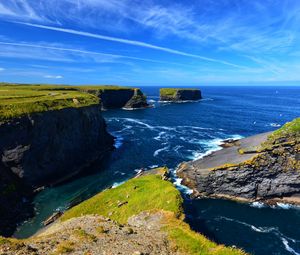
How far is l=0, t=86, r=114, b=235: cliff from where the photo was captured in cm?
6062

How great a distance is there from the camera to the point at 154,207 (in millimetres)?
42312

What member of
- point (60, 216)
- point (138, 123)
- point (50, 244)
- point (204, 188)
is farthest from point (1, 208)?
point (138, 123)

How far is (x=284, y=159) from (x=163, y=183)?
2770 centimetres

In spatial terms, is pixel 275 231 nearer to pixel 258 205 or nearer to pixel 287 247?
pixel 287 247

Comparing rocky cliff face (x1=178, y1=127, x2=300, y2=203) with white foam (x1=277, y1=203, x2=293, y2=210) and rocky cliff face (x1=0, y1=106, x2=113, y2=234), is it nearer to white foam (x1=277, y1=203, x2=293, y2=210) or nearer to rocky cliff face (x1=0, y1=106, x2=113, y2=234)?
white foam (x1=277, y1=203, x2=293, y2=210)

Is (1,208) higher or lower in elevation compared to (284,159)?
lower

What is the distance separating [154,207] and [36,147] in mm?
41375

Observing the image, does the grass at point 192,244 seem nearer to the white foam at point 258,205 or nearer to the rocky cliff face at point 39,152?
the white foam at point 258,205

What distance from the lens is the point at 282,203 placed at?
5900 centimetres

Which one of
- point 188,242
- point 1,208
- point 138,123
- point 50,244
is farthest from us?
point 138,123

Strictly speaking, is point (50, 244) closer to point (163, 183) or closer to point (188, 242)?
point (188, 242)

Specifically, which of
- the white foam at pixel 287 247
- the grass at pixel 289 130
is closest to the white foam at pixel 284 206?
the white foam at pixel 287 247

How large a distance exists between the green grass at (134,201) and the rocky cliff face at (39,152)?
15.6m

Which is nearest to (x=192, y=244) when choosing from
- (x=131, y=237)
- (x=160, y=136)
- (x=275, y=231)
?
(x=131, y=237)
